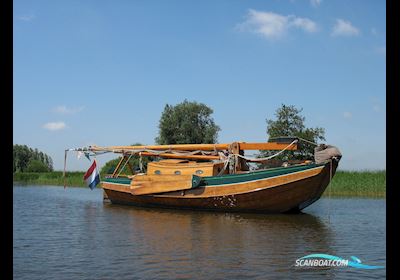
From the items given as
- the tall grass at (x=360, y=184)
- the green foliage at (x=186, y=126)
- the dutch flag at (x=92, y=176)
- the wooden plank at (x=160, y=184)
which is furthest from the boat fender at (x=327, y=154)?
the green foliage at (x=186, y=126)

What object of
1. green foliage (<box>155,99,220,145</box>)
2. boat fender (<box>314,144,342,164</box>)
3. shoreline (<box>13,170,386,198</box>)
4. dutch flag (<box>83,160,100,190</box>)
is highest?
green foliage (<box>155,99,220,145</box>)

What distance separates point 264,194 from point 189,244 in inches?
264

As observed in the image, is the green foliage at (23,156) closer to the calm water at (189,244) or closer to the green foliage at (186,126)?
the green foliage at (186,126)

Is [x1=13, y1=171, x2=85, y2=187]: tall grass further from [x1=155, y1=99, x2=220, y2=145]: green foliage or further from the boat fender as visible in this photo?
the boat fender

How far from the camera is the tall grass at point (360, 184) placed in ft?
96.6

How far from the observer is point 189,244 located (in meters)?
11.7

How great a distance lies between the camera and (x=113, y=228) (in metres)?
14.8

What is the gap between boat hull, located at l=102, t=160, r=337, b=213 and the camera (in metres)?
17.3

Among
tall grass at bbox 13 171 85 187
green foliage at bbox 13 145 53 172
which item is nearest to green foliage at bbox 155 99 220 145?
tall grass at bbox 13 171 85 187

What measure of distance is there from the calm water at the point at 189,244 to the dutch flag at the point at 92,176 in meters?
5.67

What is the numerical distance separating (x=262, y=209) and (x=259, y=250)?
7.55 m
